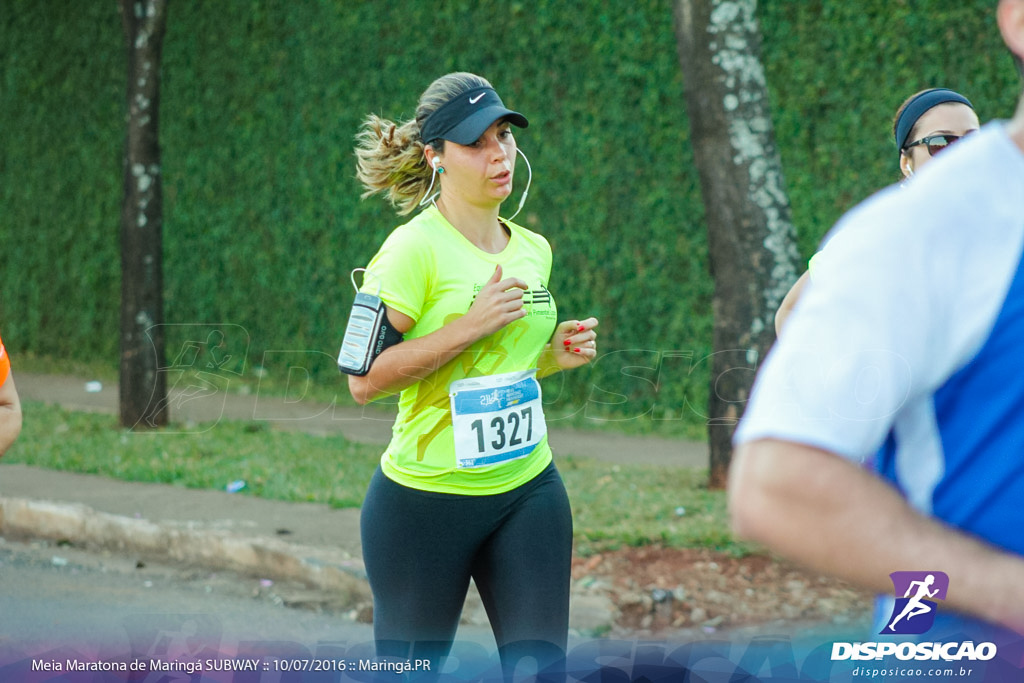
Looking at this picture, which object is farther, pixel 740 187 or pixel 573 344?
pixel 740 187

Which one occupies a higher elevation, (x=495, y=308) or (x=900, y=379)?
(x=900, y=379)

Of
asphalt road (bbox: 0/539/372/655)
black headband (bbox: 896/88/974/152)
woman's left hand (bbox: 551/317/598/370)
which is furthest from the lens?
asphalt road (bbox: 0/539/372/655)

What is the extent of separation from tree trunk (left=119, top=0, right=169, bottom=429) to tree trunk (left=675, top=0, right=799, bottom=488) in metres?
4.80

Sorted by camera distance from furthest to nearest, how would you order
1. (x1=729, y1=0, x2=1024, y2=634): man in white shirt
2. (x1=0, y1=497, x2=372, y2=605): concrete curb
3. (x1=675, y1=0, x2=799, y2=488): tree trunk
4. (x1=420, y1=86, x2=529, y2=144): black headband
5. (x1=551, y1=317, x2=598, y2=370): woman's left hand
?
1. (x1=675, y1=0, x2=799, y2=488): tree trunk
2. (x1=0, y1=497, x2=372, y2=605): concrete curb
3. (x1=551, y1=317, x2=598, y2=370): woman's left hand
4. (x1=420, y1=86, x2=529, y2=144): black headband
5. (x1=729, y1=0, x2=1024, y2=634): man in white shirt

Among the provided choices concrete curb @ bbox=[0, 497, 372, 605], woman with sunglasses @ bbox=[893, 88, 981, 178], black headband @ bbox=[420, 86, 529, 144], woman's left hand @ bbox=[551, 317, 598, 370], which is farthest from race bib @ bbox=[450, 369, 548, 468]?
concrete curb @ bbox=[0, 497, 372, 605]

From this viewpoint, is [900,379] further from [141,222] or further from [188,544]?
[141,222]

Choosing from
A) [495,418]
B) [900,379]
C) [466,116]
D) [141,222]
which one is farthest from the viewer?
[141,222]

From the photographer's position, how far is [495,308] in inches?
128

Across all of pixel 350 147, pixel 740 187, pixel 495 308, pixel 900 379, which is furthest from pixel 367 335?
pixel 350 147

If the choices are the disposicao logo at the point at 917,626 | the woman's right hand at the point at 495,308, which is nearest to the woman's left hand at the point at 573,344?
the woman's right hand at the point at 495,308

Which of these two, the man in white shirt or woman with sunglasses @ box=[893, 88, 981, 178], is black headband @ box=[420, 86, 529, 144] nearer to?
woman with sunglasses @ box=[893, 88, 981, 178]

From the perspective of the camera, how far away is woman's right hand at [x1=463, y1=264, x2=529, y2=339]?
10.6ft

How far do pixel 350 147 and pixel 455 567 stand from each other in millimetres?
8960

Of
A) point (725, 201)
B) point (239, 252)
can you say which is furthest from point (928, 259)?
point (239, 252)
